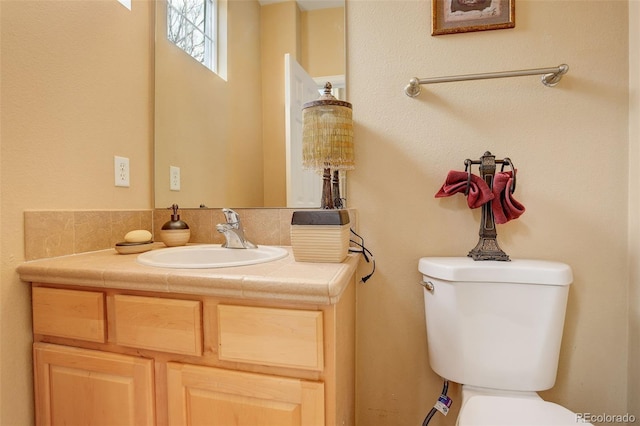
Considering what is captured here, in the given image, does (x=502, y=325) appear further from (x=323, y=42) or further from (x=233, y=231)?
(x=323, y=42)

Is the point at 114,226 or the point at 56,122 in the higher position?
the point at 56,122

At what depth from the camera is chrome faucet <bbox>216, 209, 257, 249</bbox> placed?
3.38ft

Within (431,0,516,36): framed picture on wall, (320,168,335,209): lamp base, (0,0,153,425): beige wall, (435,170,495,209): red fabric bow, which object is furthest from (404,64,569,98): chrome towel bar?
(0,0,153,425): beige wall

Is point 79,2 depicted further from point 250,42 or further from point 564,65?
point 564,65

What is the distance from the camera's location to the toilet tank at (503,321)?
0.84 metres

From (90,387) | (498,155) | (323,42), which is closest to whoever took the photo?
(90,387)

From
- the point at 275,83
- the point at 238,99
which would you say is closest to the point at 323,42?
the point at 275,83

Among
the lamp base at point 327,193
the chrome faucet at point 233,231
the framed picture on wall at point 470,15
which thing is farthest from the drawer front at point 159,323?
the framed picture on wall at point 470,15

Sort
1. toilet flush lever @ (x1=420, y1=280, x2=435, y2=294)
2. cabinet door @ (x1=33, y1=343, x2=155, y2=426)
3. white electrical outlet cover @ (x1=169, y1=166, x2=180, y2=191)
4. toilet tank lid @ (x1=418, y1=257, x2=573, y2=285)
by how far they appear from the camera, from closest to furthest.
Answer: cabinet door @ (x1=33, y1=343, x2=155, y2=426)
toilet tank lid @ (x1=418, y1=257, x2=573, y2=285)
toilet flush lever @ (x1=420, y1=280, x2=435, y2=294)
white electrical outlet cover @ (x1=169, y1=166, x2=180, y2=191)

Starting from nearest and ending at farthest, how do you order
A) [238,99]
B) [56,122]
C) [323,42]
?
1. [56,122]
2. [323,42]
3. [238,99]

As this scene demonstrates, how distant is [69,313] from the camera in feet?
2.53

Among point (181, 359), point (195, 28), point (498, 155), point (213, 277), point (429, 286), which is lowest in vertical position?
point (181, 359)

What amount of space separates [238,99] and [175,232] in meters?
0.59

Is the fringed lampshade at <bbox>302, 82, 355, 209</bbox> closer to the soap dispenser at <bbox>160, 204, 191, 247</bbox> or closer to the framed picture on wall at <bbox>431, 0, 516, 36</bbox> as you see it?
the framed picture on wall at <bbox>431, 0, 516, 36</bbox>
